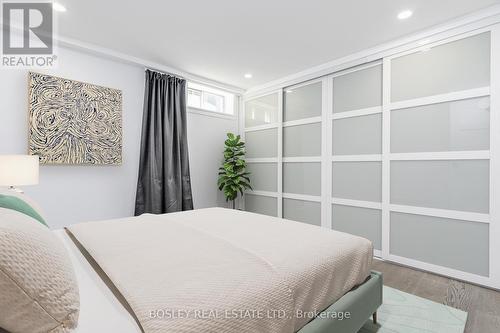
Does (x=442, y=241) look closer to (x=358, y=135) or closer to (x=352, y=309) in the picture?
(x=358, y=135)

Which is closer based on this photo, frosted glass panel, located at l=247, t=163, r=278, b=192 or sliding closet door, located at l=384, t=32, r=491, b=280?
sliding closet door, located at l=384, t=32, r=491, b=280

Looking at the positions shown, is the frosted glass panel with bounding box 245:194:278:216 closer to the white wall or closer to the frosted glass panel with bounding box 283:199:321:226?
the frosted glass panel with bounding box 283:199:321:226

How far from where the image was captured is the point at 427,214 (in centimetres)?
267

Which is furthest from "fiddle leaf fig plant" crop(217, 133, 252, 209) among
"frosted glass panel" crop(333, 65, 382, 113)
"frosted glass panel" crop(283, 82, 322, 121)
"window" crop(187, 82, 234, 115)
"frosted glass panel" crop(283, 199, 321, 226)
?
"frosted glass panel" crop(333, 65, 382, 113)

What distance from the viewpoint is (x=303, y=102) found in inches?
154

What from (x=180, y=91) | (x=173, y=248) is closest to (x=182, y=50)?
(x=180, y=91)

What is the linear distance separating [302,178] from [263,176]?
0.85 meters

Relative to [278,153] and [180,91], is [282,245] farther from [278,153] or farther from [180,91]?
[180,91]

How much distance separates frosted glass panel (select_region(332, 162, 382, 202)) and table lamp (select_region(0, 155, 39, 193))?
11.3 ft

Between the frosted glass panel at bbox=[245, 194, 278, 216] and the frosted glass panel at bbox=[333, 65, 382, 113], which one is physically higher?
the frosted glass panel at bbox=[333, 65, 382, 113]

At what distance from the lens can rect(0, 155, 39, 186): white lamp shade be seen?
81.4 inches

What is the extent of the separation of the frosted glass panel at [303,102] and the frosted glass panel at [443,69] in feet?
3.44

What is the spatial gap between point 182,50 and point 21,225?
9.90 feet

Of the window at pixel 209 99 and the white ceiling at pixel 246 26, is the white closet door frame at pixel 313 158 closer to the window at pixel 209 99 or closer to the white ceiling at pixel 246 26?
the white ceiling at pixel 246 26
